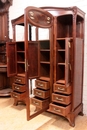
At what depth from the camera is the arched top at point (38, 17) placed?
191 cm

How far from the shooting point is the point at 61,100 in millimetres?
2352

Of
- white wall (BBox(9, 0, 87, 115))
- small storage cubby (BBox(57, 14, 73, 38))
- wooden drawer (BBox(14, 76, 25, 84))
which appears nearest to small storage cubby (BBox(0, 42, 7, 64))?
white wall (BBox(9, 0, 87, 115))

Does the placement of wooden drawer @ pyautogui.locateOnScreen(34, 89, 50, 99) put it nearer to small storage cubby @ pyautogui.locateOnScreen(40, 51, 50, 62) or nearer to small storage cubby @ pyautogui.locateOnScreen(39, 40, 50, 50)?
small storage cubby @ pyautogui.locateOnScreen(40, 51, 50, 62)

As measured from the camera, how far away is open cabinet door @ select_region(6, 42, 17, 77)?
2932 mm

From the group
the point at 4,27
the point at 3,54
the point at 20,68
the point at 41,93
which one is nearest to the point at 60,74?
the point at 41,93

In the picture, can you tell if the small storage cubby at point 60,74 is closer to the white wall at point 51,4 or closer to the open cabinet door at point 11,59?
the white wall at point 51,4

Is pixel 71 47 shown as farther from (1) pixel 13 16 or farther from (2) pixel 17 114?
(1) pixel 13 16

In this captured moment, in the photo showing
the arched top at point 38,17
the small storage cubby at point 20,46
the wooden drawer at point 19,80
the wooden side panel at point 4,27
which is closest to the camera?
the arched top at point 38,17

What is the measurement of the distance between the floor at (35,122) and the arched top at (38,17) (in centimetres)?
158

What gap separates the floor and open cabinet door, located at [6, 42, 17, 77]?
2.52ft

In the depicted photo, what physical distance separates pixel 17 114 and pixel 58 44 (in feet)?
4.97

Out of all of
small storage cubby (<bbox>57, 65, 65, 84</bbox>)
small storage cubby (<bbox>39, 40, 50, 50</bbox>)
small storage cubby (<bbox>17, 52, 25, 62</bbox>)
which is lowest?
small storage cubby (<bbox>57, 65, 65, 84</bbox>)

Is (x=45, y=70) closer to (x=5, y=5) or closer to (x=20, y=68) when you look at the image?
(x=20, y=68)

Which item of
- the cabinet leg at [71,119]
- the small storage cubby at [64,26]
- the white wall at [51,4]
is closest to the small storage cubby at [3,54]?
the white wall at [51,4]
